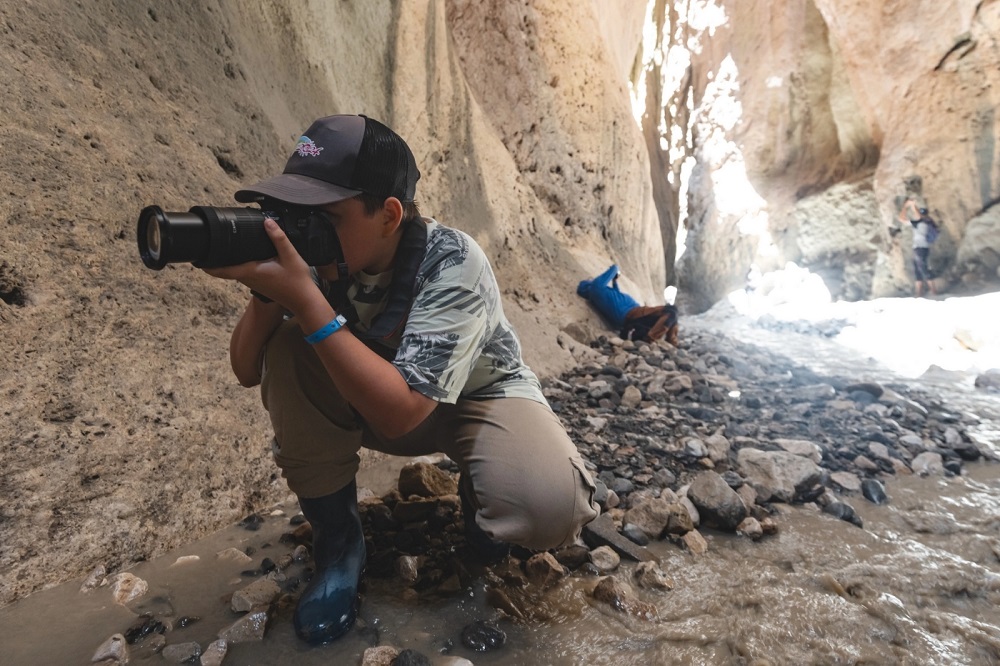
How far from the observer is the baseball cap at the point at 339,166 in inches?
35.0

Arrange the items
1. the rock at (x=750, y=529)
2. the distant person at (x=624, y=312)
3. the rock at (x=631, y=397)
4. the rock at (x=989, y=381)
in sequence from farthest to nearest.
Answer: the distant person at (x=624, y=312) < the rock at (x=989, y=381) < the rock at (x=631, y=397) < the rock at (x=750, y=529)

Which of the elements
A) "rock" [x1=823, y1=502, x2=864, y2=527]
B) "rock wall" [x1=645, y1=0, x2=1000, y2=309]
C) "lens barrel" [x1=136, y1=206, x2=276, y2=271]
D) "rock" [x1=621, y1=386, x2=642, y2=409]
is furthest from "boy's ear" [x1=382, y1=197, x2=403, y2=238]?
"rock wall" [x1=645, y1=0, x2=1000, y2=309]

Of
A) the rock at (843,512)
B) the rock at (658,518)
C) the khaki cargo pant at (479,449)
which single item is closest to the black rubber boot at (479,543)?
the khaki cargo pant at (479,449)

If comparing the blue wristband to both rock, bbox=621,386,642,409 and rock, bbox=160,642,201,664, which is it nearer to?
rock, bbox=160,642,201,664

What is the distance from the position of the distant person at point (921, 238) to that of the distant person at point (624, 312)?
6445 mm

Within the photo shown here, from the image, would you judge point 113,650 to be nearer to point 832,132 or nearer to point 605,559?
point 605,559

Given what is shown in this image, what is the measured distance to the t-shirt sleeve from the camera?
92 centimetres

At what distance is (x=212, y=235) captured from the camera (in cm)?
74

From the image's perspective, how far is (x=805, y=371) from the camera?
4.11m

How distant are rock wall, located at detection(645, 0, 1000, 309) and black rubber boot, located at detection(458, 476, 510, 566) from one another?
9.65 m

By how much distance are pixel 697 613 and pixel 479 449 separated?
0.58m

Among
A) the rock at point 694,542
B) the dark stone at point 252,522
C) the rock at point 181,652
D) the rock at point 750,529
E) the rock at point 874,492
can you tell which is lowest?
the rock at point 874,492

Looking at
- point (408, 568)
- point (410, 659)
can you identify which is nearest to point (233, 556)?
point (408, 568)

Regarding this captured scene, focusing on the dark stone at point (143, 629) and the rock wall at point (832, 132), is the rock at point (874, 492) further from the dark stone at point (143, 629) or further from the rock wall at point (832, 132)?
the rock wall at point (832, 132)
